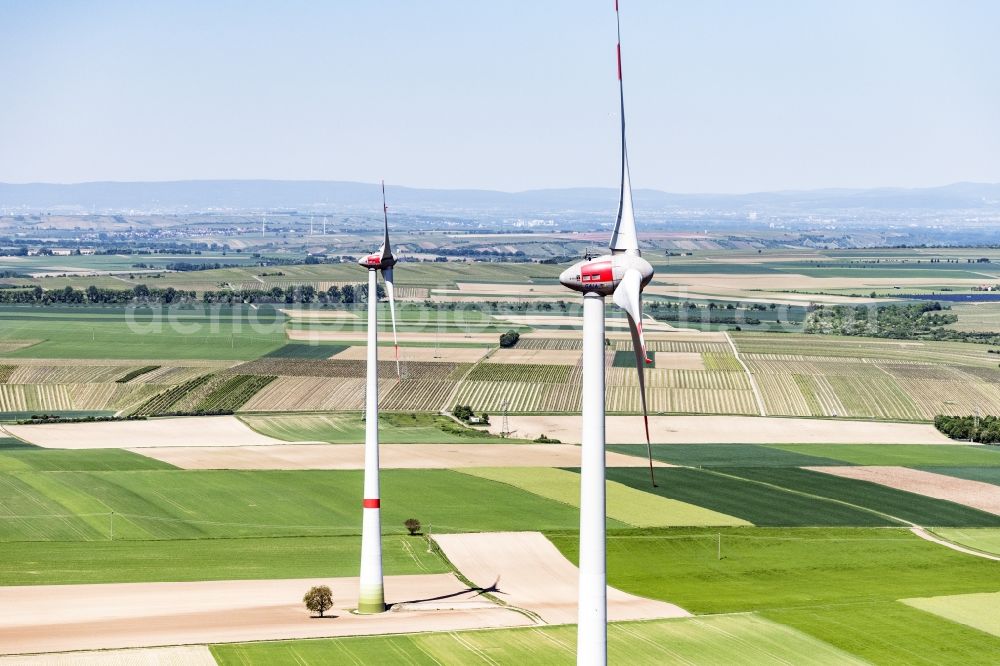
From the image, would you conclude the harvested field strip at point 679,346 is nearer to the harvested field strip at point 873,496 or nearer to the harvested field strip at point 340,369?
the harvested field strip at point 340,369

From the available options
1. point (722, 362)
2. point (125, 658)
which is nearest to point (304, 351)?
point (722, 362)

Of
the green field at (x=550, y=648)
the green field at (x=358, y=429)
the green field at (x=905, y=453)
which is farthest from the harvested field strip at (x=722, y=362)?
the green field at (x=550, y=648)

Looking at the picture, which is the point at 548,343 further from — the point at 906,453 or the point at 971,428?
the point at 906,453

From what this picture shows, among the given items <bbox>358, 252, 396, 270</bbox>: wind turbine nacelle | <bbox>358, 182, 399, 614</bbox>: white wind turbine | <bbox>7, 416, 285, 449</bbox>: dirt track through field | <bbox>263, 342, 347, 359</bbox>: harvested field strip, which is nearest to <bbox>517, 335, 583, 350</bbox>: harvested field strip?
<bbox>263, 342, 347, 359</bbox>: harvested field strip

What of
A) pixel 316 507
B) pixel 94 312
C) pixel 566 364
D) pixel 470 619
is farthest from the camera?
pixel 94 312

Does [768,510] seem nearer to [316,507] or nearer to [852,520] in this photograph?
[852,520]

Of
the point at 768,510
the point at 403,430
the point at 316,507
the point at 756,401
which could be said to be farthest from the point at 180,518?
the point at 756,401
